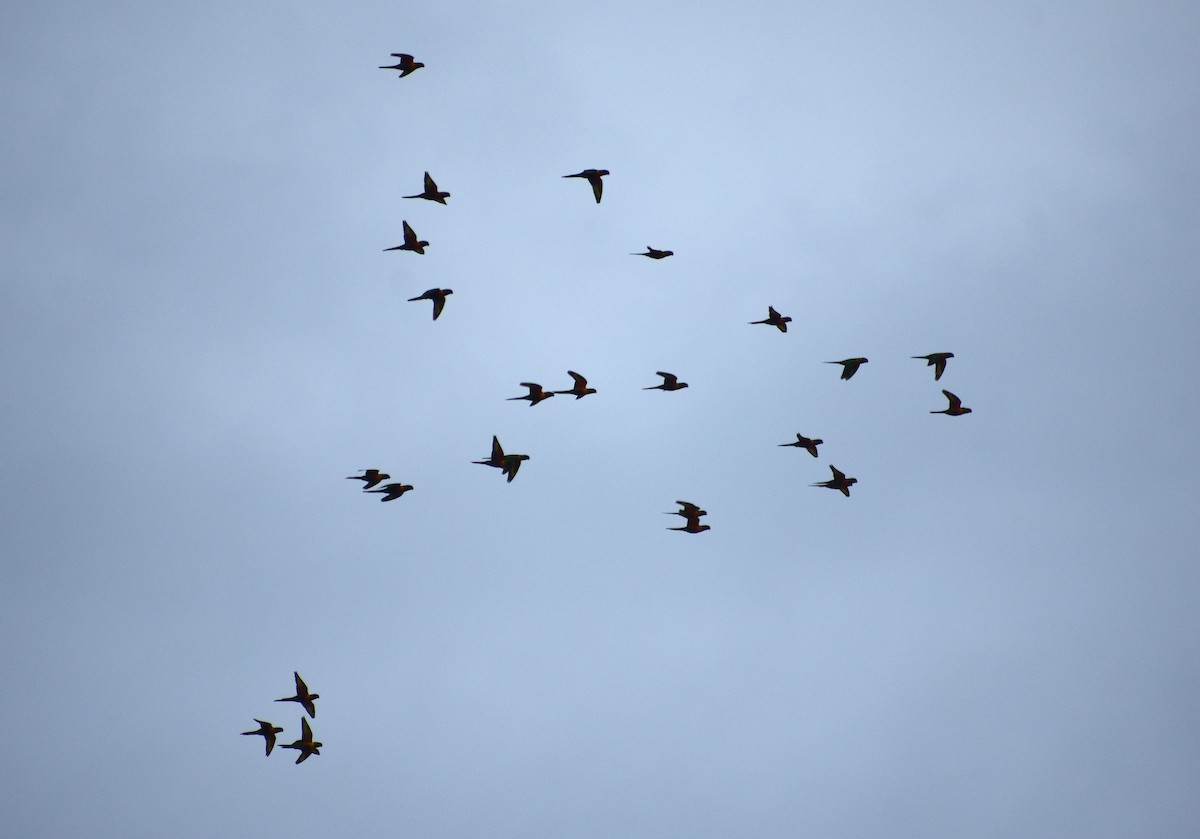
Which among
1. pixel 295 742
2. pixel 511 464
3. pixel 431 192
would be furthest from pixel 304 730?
pixel 431 192

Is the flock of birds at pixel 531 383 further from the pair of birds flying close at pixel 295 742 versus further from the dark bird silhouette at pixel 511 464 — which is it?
the pair of birds flying close at pixel 295 742

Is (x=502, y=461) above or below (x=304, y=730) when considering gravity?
above

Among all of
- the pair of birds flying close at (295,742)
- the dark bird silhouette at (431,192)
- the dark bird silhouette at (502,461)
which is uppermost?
→ the dark bird silhouette at (431,192)

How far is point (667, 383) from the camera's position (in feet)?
193

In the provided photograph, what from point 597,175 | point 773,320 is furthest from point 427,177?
point 773,320

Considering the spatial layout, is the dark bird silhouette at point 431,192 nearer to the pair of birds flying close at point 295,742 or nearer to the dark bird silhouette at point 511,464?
the dark bird silhouette at point 511,464

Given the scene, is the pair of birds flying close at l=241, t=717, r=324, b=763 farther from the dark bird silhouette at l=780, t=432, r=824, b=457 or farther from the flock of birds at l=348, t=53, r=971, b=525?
the dark bird silhouette at l=780, t=432, r=824, b=457

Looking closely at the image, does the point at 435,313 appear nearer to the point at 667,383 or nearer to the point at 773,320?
the point at 667,383

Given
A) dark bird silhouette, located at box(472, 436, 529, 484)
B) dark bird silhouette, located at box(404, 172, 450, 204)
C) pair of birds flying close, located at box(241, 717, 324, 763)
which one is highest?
dark bird silhouette, located at box(404, 172, 450, 204)

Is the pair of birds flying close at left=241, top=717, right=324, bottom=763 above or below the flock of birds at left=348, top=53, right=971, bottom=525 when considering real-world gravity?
below

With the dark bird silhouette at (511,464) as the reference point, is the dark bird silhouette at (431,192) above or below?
above

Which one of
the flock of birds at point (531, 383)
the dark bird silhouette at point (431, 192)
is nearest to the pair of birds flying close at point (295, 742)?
the flock of birds at point (531, 383)

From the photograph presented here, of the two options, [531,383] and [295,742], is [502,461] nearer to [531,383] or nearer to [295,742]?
[531,383]

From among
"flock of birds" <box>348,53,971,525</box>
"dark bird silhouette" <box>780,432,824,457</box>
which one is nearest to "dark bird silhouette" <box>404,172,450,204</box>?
"flock of birds" <box>348,53,971,525</box>
